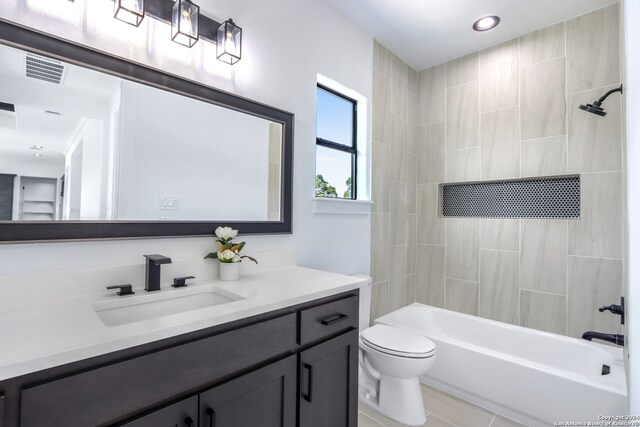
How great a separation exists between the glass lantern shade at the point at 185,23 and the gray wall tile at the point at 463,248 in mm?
2473

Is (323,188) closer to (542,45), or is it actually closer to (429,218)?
(429,218)

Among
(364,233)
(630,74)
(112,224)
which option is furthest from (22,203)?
(364,233)

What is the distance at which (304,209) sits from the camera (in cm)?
194

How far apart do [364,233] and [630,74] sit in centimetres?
183

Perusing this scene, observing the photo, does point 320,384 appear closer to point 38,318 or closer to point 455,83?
point 38,318

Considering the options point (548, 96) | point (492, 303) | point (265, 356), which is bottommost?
point (492, 303)

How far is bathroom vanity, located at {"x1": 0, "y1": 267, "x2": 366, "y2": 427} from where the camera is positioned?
0.67m

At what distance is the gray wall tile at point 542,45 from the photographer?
90.0 inches

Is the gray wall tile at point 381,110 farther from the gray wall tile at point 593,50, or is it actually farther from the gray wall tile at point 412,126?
the gray wall tile at point 593,50

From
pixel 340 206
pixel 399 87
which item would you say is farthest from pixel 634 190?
pixel 399 87

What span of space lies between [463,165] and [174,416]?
9.04 feet

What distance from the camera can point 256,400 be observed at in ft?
3.31

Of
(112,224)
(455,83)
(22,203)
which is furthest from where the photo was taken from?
(455,83)

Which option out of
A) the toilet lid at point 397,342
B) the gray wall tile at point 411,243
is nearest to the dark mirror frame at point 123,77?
the toilet lid at point 397,342
